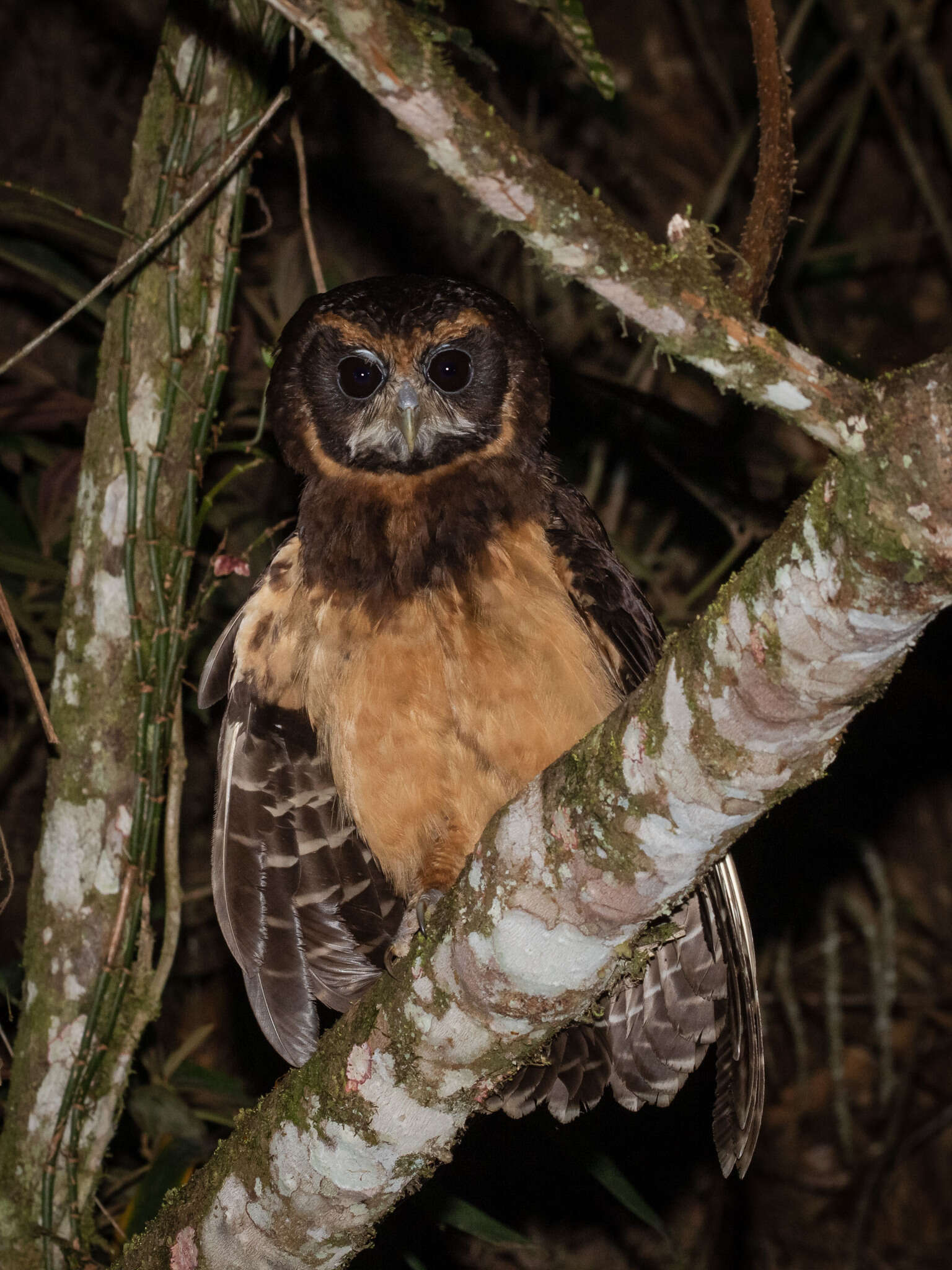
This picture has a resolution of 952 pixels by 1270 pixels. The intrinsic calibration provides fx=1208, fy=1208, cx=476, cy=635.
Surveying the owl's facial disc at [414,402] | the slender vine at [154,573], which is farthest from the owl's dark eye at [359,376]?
the slender vine at [154,573]

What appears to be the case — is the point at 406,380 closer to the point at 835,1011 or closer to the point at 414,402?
the point at 414,402

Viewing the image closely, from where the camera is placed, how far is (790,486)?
407 centimetres

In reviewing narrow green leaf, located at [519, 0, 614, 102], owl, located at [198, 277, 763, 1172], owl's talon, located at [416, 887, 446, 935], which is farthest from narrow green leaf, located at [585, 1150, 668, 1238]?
narrow green leaf, located at [519, 0, 614, 102]

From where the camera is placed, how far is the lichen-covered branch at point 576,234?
118cm

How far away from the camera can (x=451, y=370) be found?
269 centimetres

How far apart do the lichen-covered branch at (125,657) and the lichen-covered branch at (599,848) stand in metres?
0.57

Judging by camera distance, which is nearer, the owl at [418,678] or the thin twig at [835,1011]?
the owl at [418,678]

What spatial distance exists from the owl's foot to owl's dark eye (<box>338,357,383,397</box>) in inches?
43.4

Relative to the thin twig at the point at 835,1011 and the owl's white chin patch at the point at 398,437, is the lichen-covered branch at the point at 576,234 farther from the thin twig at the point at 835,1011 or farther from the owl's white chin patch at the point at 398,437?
the thin twig at the point at 835,1011

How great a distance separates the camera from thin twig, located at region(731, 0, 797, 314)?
159cm

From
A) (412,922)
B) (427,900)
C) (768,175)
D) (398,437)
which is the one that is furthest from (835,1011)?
(768,175)

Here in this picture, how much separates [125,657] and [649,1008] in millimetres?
1414

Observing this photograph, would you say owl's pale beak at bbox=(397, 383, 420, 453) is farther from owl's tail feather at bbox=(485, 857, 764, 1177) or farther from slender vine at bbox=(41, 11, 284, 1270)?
owl's tail feather at bbox=(485, 857, 764, 1177)

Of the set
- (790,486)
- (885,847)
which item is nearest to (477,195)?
(790,486)
